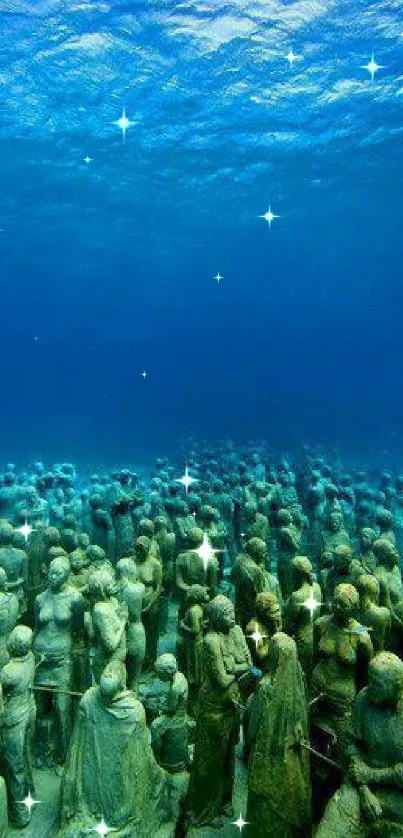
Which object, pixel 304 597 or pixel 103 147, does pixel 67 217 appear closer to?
pixel 103 147

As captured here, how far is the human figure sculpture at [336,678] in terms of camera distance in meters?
5.61

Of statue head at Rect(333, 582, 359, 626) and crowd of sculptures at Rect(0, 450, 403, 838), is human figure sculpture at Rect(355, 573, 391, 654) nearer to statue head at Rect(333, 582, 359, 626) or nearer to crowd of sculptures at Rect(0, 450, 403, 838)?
crowd of sculptures at Rect(0, 450, 403, 838)

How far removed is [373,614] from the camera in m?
5.90

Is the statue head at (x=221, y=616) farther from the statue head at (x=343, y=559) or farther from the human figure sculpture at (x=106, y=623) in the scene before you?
the statue head at (x=343, y=559)

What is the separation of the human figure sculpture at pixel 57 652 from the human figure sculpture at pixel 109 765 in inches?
62.8

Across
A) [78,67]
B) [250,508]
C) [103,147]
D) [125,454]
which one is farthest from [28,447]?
[250,508]

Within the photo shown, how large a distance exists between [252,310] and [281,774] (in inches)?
4407

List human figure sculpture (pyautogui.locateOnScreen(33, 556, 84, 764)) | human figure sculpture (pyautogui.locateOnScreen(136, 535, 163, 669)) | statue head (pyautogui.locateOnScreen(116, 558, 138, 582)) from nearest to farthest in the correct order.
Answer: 1. human figure sculpture (pyautogui.locateOnScreen(33, 556, 84, 764))
2. statue head (pyautogui.locateOnScreen(116, 558, 138, 582))
3. human figure sculpture (pyautogui.locateOnScreen(136, 535, 163, 669))

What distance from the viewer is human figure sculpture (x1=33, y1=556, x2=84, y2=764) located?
22.5 ft

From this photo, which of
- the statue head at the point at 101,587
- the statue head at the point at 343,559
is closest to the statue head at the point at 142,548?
the statue head at the point at 101,587

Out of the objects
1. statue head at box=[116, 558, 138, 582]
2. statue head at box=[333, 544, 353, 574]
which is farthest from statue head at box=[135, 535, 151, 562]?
statue head at box=[333, 544, 353, 574]

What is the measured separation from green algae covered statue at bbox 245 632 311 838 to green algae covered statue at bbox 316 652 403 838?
20.6 inches

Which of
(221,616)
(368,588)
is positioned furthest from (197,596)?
(368,588)

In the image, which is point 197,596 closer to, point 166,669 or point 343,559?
point 166,669
